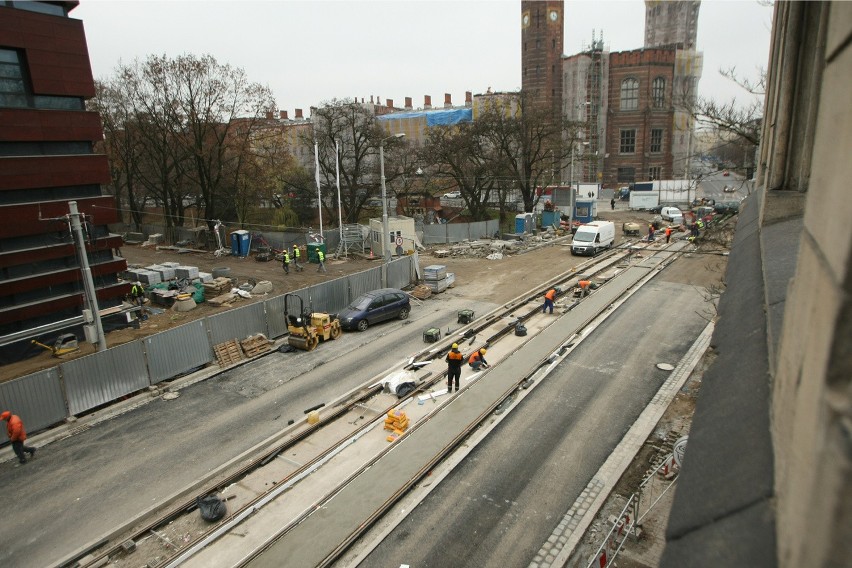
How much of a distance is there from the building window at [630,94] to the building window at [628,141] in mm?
3539

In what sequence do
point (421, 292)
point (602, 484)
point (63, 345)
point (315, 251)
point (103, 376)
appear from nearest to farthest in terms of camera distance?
point (602, 484) < point (103, 376) < point (63, 345) < point (421, 292) < point (315, 251)

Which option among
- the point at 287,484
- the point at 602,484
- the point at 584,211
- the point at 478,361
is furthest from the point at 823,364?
the point at 584,211

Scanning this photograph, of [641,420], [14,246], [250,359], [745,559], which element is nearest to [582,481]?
[641,420]

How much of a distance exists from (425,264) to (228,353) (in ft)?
64.5

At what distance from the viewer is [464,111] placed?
274 feet

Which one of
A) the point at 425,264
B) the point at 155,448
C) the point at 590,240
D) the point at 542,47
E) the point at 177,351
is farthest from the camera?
the point at 542,47

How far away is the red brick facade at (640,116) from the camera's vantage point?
7800 cm

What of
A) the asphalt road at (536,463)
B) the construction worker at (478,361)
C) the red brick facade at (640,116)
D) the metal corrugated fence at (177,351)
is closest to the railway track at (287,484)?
the asphalt road at (536,463)

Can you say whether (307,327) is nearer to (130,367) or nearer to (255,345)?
(255,345)

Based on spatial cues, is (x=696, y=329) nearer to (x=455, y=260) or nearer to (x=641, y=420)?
(x=641, y=420)

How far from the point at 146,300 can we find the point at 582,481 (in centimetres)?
2654

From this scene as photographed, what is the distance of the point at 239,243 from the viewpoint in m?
42.3

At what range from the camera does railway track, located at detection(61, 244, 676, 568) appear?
10.3 meters

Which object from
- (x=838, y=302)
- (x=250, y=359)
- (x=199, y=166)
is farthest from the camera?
(x=199, y=166)
